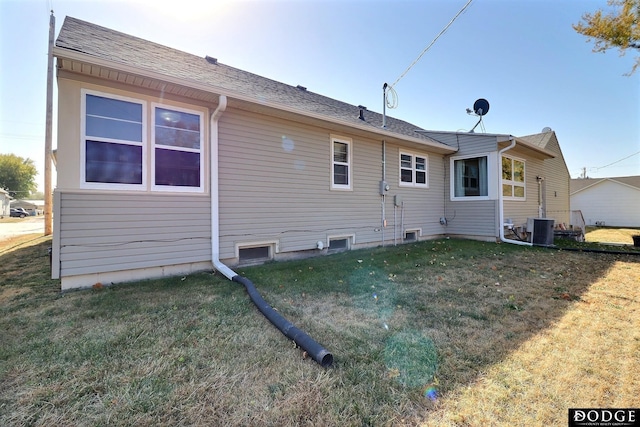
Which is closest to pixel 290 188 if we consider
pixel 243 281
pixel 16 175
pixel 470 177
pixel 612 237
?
pixel 243 281

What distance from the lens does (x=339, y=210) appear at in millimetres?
7008

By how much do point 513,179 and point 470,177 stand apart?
1.82 metres

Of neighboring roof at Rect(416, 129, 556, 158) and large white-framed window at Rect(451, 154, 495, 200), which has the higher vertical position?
neighboring roof at Rect(416, 129, 556, 158)

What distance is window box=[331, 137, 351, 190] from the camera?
6.93m

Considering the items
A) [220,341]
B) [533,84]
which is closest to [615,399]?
[220,341]

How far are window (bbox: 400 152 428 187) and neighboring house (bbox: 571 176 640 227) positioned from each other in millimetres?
21525

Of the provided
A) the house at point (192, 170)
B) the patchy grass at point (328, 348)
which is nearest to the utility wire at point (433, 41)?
the house at point (192, 170)

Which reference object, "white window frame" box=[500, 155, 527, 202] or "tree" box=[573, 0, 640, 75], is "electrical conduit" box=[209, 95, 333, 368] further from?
"tree" box=[573, 0, 640, 75]

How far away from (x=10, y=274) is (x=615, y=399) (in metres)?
8.46

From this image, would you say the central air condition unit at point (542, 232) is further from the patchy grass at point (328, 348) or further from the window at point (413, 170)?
the patchy grass at point (328, 348)

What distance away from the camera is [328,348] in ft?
7.92

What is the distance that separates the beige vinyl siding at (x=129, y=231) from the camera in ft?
12.9

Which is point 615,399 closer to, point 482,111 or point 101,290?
point 101,290

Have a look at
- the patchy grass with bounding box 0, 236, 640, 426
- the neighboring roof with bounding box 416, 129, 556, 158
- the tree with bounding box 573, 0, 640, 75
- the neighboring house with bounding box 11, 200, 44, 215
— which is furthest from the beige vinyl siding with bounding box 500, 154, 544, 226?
the neighboring house with bounding box 11, 200, 44, 215
